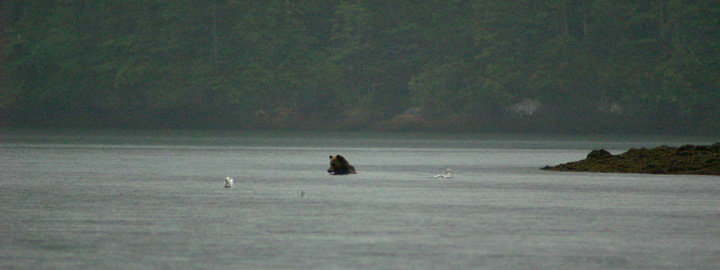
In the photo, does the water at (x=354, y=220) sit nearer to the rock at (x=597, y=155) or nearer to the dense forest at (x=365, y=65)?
the rock at (x=597, y=155)

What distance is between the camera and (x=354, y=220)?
859 inches

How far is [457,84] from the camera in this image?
117 metres

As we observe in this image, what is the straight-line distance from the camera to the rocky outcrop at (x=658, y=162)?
41.3 metres

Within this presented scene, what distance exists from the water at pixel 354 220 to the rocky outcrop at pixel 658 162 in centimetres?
242

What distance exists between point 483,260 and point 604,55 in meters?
103

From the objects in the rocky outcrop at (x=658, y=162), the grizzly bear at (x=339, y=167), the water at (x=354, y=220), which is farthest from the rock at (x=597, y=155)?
the grizzly bear at (x=339, y=167)

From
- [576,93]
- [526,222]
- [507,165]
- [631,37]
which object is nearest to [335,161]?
[507,165]

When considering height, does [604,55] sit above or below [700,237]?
above

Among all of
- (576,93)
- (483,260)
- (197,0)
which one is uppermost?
(197,0)

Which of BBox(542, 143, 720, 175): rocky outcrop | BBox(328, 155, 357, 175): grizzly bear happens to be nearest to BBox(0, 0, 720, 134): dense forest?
BBox(542, 143, 720, 175): rocky outcrop

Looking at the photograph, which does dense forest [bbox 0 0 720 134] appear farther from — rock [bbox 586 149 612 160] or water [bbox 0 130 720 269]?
water [bbox 0 130 720 269]

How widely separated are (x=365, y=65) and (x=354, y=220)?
105m

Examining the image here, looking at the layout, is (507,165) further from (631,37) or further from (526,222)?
(631,37)

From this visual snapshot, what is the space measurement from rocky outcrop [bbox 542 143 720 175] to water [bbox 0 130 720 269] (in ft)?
7.95
